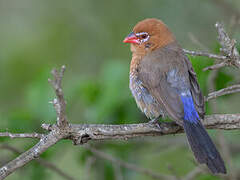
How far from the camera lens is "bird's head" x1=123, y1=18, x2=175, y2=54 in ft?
17.2

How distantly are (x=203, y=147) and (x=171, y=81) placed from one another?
870mm

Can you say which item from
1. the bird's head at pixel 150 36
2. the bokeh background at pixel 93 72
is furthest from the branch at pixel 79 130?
the bird's head at pixel 150 36

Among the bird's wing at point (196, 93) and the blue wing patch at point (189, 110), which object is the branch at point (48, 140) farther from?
the bird's wing at point (196, 93)

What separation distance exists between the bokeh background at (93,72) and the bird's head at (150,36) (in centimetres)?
29

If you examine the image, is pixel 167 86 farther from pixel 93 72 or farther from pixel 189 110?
pixel 93 72

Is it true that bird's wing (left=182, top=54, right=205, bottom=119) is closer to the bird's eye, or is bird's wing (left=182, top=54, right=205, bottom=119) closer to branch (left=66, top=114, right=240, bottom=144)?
branch (left=66, top=114, right=240, bottom=144)

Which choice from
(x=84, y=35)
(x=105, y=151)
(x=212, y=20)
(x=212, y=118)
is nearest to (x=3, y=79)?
(x=84, y=35)

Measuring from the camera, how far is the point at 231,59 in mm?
3584

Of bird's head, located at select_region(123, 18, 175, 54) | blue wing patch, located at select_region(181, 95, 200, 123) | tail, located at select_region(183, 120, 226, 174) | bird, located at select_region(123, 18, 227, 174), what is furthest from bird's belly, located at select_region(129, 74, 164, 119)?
bird's head, located at select_region(123, 18, 175, 54)

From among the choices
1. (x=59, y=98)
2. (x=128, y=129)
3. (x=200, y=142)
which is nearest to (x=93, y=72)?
(x=200, y=142)

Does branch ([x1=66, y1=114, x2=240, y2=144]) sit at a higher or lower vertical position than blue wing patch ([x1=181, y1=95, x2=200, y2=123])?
lower

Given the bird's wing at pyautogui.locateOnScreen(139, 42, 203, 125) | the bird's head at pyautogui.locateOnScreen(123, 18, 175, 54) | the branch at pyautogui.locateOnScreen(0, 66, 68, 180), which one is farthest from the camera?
the bird's head at pyautogui.locateOnScreen(123, 18, 175, 54)

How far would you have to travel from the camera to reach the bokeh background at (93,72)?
198 inches

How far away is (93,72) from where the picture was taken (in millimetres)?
7891
